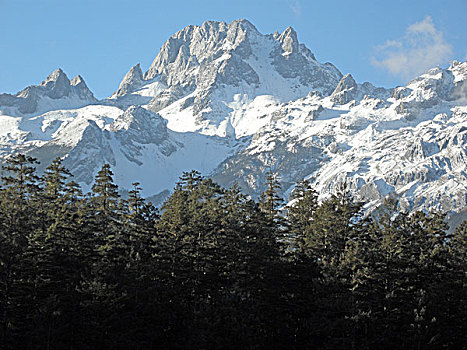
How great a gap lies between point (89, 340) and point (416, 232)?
4085 cm

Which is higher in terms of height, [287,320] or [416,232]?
[416,232]

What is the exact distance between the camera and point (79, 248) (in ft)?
222

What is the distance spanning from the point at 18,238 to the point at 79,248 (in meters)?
6.14

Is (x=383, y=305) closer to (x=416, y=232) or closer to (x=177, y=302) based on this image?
(x=416, y=232)

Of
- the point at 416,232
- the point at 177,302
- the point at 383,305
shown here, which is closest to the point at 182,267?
the point at 177,302

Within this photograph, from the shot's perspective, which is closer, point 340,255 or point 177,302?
point 177,302

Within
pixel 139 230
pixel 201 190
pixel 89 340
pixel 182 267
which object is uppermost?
pixel 201 190

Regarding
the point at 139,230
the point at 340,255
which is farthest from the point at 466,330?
the point at 139,230

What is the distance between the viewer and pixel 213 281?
2798 inches

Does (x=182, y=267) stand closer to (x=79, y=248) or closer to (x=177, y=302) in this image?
(x=177, y=302)

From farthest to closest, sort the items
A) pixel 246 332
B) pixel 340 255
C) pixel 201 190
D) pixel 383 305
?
1. pixel 201 190
2. pixel 340 255
3. pixel 383 305
4. pixel 246 332

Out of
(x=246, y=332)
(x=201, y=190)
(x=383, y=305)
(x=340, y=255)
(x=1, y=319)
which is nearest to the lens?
(x=1, y=319)

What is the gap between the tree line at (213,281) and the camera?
62406 mm

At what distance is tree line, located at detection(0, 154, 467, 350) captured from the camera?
62.4 meters
